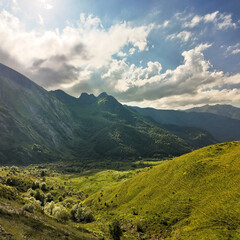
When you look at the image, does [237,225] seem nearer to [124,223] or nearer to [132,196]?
[124,223]

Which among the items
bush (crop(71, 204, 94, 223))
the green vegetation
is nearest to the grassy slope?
the green vegetation

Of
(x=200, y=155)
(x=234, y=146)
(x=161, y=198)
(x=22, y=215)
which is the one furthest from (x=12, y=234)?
(x=234, y=146)

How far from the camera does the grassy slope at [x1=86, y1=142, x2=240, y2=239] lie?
176ft

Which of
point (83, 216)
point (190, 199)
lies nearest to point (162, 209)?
point (190, 199)

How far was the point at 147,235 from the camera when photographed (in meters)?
63.3

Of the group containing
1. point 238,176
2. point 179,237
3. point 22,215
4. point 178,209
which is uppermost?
point 238,176

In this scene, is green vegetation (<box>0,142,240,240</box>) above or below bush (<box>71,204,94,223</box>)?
above

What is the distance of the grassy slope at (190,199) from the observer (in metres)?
53.8

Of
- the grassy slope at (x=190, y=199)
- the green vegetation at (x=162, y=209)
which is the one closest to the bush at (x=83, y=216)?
the green vegetation at (x=162, y=209)

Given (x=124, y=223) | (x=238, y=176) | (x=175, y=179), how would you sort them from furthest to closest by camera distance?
(x=175, y=179), (x=124, y=223), (x=238, y=176)

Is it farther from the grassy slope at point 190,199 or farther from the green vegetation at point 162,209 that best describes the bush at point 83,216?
the grassy slope at point 190,199

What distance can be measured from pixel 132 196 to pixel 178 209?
37.6 m

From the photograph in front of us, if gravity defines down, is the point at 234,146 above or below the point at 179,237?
above

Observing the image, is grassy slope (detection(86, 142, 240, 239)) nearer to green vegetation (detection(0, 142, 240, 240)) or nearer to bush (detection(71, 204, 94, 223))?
green vegetation (detection(0, 142, 240, 240))
